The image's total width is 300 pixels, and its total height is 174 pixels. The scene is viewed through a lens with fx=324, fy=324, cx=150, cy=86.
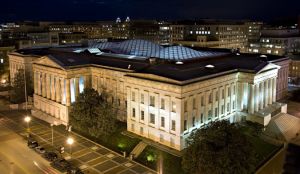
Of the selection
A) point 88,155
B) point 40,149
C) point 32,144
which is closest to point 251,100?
point 88,155

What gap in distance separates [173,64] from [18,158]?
43189 mm

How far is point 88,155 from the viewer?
230 feet

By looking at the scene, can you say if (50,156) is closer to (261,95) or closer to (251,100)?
(251,100)

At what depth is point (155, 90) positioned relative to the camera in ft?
238

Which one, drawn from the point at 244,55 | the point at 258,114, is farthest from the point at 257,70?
the point at 244,55

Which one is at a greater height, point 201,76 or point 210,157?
point 201,76

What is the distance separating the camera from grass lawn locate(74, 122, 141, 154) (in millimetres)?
72869

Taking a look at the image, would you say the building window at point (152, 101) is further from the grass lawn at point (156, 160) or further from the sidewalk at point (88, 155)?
the sidewalk at point (88, 155)

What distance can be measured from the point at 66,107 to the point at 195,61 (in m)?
38.2

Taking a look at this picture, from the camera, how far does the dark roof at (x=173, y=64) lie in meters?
76.1

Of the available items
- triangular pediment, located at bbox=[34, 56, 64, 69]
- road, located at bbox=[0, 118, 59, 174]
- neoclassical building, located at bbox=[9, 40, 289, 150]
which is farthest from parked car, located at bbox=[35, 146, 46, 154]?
triangular pediment, located at bbox=[34, 56, 64, 69]

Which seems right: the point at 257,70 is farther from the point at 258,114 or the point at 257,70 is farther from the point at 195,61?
the point at 195,61

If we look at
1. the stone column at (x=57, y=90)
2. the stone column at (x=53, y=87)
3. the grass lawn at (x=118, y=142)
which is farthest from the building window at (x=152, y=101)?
the stone column at (x=53, y=87)

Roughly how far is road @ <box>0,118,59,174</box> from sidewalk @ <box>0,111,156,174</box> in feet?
13.9
